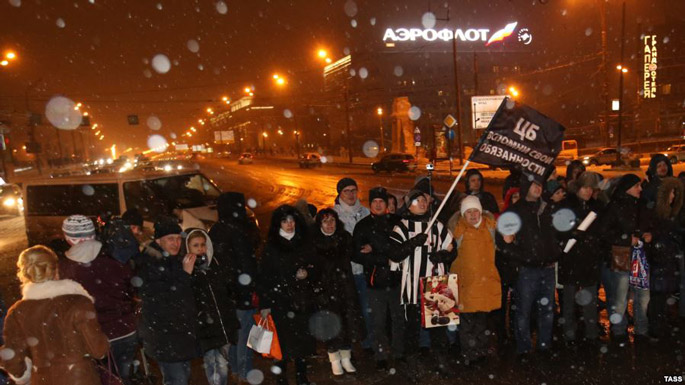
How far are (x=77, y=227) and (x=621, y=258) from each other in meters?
5.43

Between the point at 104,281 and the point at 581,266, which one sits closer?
→ the point at 104,281

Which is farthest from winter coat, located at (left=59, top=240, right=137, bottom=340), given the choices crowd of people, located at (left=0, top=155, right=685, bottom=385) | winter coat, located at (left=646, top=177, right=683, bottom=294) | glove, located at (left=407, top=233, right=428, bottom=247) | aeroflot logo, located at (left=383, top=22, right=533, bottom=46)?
aeroflot logo, located at (left=383, top=22, right=533, bottom=46)

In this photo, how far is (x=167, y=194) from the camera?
9.51 meters

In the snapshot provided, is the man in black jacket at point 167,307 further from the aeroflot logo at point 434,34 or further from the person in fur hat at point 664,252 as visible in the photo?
the aeroflot logo at point 434,34

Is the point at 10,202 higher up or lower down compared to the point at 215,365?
higher up

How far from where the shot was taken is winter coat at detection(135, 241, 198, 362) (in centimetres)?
367

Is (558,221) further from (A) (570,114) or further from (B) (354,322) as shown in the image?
(A) (570,114)

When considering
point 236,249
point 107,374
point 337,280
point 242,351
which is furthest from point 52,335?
point 337,280

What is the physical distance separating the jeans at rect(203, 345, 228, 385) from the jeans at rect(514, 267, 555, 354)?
3.11m

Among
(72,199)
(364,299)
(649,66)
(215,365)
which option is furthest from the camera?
(649,66)

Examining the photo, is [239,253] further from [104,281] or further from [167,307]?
[104,281]

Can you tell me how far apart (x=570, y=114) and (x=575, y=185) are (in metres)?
69.1

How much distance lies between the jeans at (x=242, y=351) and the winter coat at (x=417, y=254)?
1597 mm

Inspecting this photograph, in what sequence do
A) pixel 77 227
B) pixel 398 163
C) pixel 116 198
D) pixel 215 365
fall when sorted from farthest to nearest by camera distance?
1. pixel 398 163
2. pixel 116 198
3. pixel 215 365
4. pixel 77 227
